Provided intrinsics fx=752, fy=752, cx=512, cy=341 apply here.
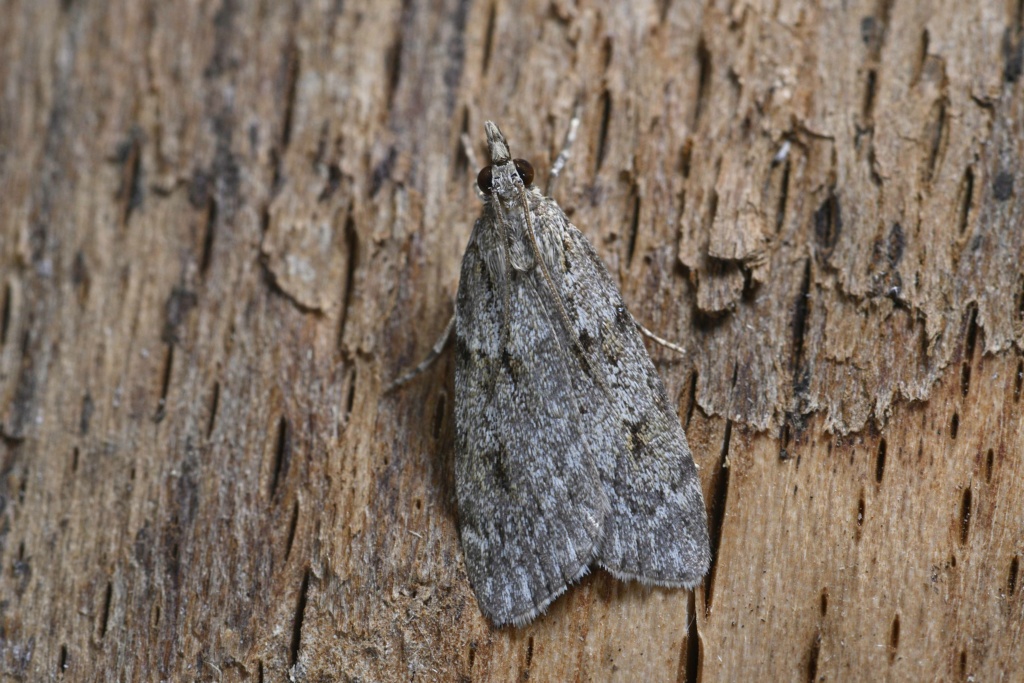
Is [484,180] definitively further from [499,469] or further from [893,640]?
[893,640]

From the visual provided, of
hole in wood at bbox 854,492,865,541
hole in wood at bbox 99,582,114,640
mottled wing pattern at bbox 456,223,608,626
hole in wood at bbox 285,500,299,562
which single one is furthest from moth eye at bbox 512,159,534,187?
hole in wood at bbox 99,582,114,640

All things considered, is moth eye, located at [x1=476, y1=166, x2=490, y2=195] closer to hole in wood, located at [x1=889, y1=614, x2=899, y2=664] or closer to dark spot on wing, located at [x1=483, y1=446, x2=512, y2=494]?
dark spot on wing, located at [x1=483, y1=446, x2=512, y2=494]

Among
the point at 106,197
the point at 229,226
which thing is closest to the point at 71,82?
the point at 106,197

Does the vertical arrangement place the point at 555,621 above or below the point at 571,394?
below

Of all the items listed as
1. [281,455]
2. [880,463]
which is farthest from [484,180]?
[880,463]

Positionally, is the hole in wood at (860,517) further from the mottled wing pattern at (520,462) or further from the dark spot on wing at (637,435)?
the mottled wing pattern at (520,462)

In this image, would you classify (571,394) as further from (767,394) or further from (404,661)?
(404,661)
